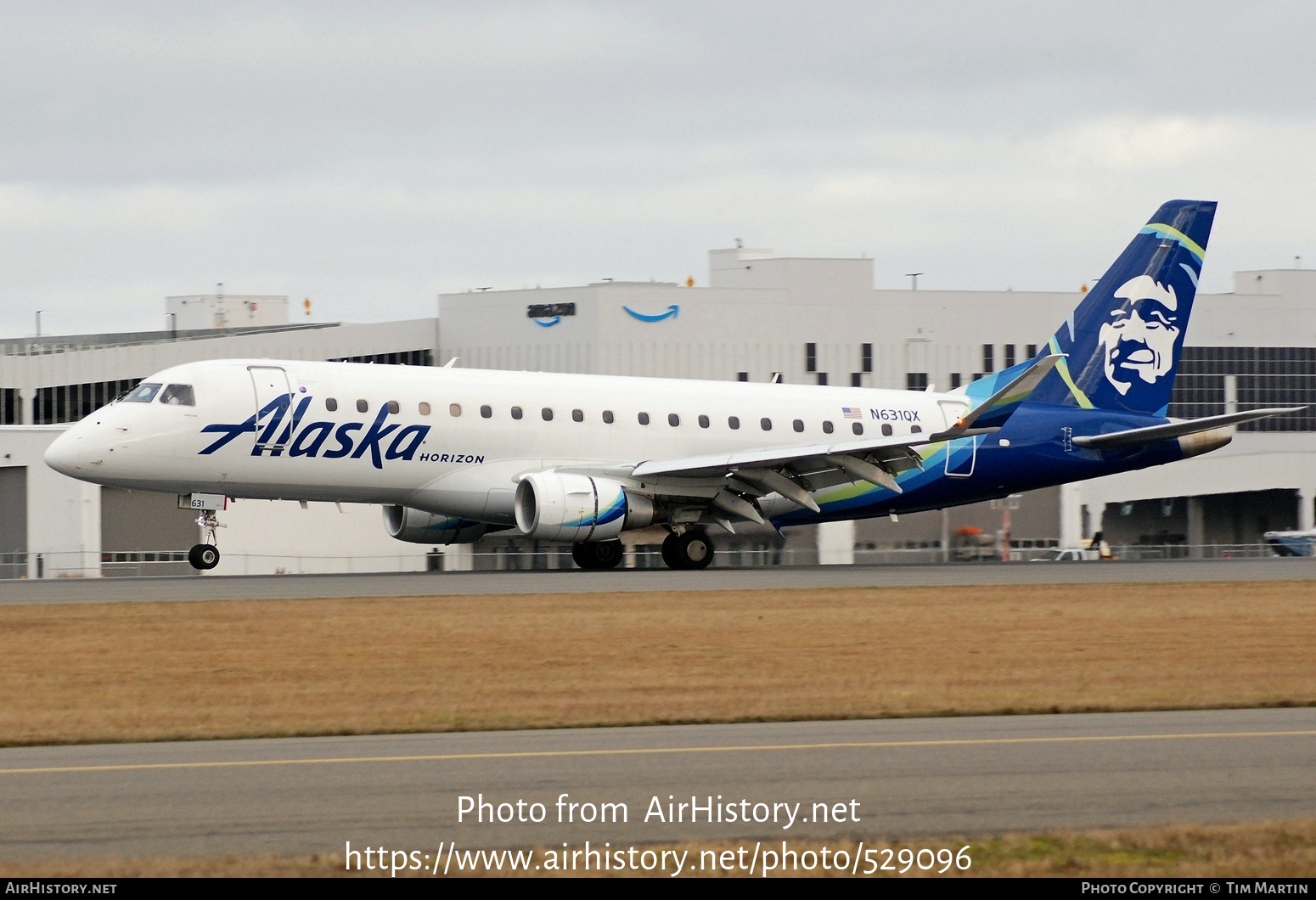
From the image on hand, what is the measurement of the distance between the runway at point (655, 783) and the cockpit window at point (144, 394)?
19059 millimetres

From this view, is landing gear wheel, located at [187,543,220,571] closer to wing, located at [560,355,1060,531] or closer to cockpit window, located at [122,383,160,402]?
cockpit window, located at [122,383,160,402]

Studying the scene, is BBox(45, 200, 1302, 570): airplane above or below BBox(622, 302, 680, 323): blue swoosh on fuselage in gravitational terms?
below

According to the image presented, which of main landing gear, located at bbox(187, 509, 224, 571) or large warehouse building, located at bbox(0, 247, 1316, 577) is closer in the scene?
main landing gear, located at bbox(187, 509, 224, 571)

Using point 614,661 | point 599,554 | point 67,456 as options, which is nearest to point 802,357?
point 599,554

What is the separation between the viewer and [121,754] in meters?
12.7

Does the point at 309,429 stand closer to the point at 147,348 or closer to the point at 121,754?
the point at 121,754

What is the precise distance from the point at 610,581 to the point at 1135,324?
1571cm

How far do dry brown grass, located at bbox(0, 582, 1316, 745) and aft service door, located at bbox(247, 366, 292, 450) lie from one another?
6930 mm

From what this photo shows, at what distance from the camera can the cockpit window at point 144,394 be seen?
103 ft

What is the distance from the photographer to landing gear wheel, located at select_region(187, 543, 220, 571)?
30.7 m

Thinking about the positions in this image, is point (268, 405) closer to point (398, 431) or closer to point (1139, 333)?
point (398, 431)

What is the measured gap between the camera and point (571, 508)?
3194 centimetres

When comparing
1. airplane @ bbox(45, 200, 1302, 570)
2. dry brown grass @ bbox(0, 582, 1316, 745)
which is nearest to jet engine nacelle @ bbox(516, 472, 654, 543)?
airplane @ bbox(45, 200, 1302, 570)

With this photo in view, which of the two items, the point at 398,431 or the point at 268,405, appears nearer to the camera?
the point at 268,405
